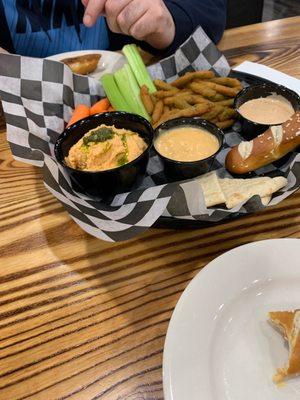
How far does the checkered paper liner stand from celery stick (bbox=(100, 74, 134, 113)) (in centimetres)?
6

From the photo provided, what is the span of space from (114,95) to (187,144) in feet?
1.81

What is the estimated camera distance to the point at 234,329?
1051 millimetres

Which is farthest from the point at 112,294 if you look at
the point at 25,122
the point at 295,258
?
the point at 25,122

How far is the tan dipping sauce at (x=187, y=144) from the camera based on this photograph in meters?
1.61

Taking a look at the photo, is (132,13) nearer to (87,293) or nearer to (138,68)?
(138,68)

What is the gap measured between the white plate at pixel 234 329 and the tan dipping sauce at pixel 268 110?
82 cm

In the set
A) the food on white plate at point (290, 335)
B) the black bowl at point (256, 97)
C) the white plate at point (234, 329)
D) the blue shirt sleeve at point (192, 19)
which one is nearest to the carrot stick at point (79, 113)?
the black bowl at point (256, 97)

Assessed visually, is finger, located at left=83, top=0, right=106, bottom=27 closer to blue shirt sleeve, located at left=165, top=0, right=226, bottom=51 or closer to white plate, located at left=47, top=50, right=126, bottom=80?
white plate, located at left=47, top=50, right=126, bottom=80

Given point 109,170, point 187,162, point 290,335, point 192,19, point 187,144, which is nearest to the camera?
point 290,335

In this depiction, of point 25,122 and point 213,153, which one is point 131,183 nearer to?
point 213,153

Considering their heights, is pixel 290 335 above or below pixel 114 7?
below

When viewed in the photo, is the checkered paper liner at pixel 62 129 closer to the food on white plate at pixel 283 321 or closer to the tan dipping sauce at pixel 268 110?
the tan dipping sauce at pixel 268 110

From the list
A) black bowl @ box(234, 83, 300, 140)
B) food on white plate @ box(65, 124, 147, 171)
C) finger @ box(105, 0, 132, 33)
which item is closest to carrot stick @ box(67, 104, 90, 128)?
food on white plate @ box(65, 124, 147, 171)

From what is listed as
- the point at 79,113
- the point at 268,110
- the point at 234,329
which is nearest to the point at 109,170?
the point at 79,113
